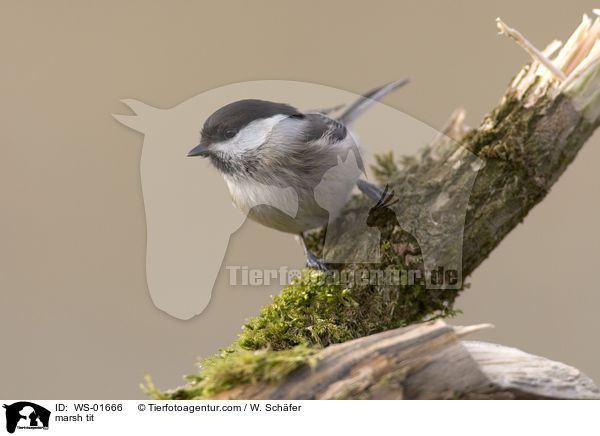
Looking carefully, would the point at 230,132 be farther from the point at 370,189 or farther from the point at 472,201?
the point at 472,201

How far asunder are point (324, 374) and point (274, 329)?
569mm

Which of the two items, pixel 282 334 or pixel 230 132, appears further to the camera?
pixel 230 132

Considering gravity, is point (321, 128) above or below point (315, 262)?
above

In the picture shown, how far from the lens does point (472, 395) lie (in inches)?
68.0

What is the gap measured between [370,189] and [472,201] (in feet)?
1.97

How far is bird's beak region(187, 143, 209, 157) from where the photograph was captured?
2.44 meters

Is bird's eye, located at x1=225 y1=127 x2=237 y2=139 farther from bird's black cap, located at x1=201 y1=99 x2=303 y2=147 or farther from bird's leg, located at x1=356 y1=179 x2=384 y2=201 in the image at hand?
bird's leg, located at x1=356 y1=179 x2=384 y2=201

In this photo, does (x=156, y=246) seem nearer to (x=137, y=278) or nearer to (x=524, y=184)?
(x=524, y=184)

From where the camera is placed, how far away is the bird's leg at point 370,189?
2.82 meters

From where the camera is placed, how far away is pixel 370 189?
2875mm

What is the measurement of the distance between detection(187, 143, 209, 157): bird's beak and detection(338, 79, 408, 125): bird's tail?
984 millimetres

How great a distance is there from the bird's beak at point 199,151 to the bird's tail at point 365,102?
0.98 meters
